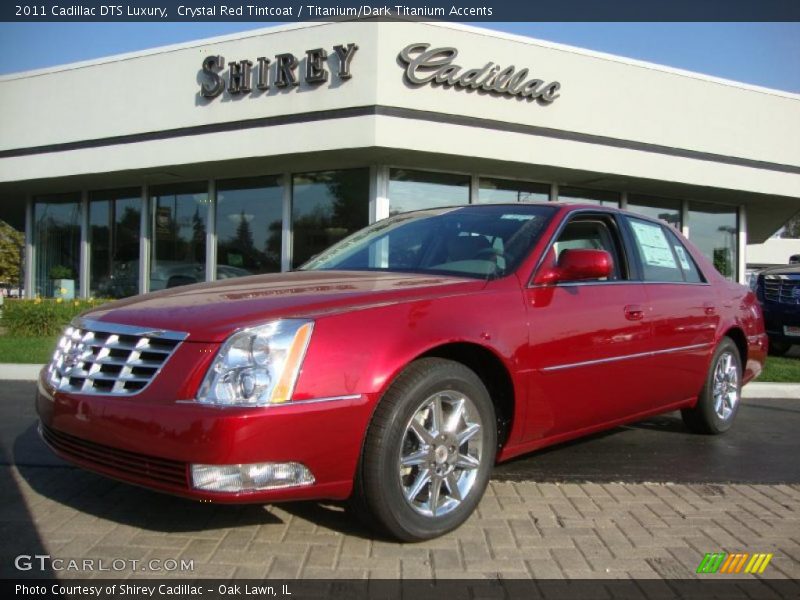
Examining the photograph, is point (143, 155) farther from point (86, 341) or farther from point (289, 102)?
point (86, 341)

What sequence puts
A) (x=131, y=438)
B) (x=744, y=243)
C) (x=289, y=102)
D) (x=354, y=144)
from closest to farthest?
(x=131, y=438) → (x=354, y=144) → (x=289, y=102) → (x=744, y=243)

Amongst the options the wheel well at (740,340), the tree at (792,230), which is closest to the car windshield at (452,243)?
the wheel well at (740,340)

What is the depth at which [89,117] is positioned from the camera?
13.3 metres

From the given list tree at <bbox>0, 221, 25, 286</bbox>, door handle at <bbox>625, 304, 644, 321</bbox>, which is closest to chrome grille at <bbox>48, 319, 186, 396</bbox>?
door handle at <bbox>625, 304, 644, 321</bbox>

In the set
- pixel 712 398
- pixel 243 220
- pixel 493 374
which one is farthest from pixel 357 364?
pixel 243 220

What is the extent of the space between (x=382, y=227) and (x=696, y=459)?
268cm

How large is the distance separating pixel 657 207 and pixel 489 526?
13.4m

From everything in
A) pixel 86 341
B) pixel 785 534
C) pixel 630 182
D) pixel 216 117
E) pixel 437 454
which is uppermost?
pixel 216 117

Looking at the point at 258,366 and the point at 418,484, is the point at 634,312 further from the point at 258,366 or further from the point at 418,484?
the point at 258,366

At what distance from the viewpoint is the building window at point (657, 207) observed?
14.6 meters

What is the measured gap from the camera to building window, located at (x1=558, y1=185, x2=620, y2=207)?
45.2 feet

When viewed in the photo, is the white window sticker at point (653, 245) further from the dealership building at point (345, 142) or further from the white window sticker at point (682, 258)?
the dealership building at point (345, 142)

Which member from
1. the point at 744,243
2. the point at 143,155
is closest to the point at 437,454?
the point at 143,155

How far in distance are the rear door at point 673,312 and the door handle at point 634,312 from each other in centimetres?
12
